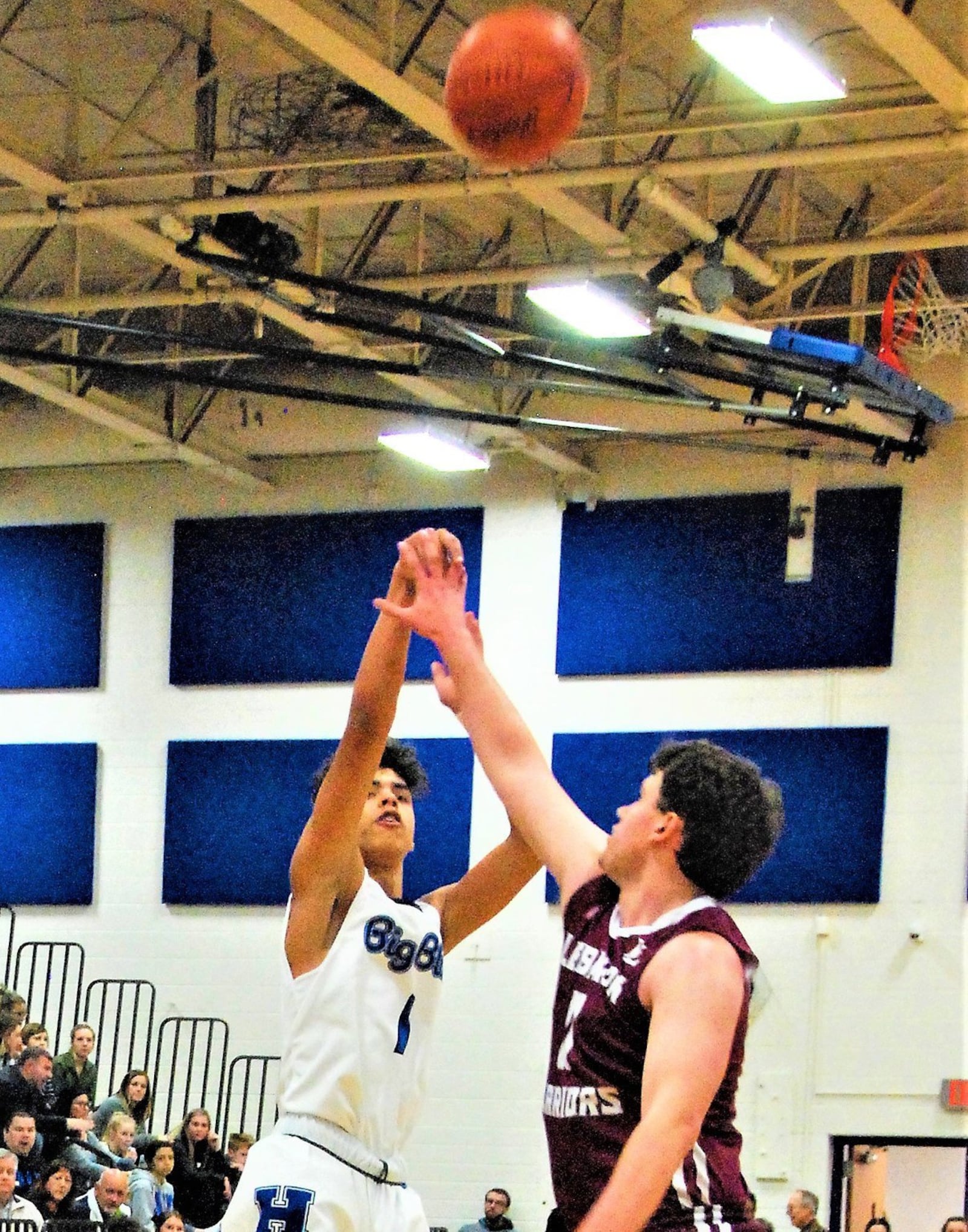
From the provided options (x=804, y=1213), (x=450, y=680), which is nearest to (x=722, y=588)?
(x=804, y=1213)

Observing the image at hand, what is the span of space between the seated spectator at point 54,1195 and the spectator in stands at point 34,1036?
1176 mm

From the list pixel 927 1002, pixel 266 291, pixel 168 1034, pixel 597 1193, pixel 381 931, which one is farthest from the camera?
pixel 168 1034

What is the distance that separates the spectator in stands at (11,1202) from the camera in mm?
11891

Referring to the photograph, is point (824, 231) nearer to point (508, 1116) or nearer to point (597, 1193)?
point (508, 1116)

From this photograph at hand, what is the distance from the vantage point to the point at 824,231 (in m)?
15.6

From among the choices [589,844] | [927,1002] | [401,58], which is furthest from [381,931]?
[927,1002]

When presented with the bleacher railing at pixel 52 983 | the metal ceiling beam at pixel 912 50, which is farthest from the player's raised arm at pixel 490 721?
the bleacher railing at pixel 52 983

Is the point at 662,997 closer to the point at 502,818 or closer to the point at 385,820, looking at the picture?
the point at 385,820

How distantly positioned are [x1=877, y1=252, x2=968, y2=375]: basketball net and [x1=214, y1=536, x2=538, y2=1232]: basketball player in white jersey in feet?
29.9

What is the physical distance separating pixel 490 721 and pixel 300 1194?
114 cm

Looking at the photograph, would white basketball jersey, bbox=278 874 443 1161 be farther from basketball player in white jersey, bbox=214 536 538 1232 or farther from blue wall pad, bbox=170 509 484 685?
blue wall pad, bbox=170 509 484 685

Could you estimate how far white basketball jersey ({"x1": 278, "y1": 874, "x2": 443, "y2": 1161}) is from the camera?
434cm

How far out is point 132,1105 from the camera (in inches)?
594

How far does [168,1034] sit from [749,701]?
578 centimetres
